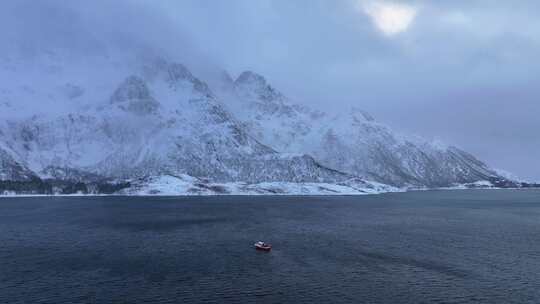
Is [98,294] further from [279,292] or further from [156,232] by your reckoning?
[156,232]

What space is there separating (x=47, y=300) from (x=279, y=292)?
47.9m

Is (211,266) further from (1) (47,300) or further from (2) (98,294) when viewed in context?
(1) (47,300)

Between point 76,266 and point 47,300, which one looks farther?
point 76,266

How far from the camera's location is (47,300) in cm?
9850

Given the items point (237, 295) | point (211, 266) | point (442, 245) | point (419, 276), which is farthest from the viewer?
point (442, 245)

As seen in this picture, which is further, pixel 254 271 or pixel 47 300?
pixel 254 271

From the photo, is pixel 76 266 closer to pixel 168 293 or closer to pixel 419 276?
pixel 168 293

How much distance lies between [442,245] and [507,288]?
5866 cm

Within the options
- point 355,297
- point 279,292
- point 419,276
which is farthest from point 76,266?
point 419,276

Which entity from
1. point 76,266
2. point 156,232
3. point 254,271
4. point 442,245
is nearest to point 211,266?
point 254,271

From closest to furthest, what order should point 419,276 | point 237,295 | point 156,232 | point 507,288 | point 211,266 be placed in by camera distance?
point 237,295 < point 507,288 < point 419,276 < point 211,266 < point 156,232

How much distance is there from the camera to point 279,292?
107750 millimetres

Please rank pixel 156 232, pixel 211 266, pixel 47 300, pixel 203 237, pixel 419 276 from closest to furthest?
pixel 47 300 → pixel 419 276 → pixel 211 266 → pixel 203 237 → pixel 156 232

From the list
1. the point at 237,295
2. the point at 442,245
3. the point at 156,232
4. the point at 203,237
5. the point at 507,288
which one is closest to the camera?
the point at 237,295
